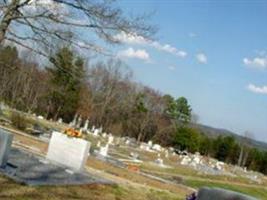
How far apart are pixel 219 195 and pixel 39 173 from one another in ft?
26.1

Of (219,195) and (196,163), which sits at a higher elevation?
(196,163)

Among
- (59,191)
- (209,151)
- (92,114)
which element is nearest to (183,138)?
(209,151)

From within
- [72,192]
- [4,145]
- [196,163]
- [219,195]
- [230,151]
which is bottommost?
[72,192]

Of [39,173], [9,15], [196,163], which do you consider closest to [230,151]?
[196,163]

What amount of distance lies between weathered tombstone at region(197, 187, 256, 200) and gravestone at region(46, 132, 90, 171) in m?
10.5

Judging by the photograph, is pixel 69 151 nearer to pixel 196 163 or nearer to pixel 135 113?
pixel 196 163

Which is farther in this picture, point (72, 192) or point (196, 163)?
point (196, 163)

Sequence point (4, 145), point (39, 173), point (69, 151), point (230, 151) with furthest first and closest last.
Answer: point (230, 151), point (69, 151), point (39, 173), point (4, 145)

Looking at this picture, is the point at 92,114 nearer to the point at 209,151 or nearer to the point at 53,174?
the point at 209,151

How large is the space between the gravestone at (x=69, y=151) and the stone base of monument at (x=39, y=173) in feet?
2.26

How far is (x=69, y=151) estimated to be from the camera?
55.8 feet

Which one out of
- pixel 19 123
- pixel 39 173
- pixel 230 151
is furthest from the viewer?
pixel 230 151

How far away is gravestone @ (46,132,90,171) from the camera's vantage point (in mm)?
16703

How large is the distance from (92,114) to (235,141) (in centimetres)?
3312
